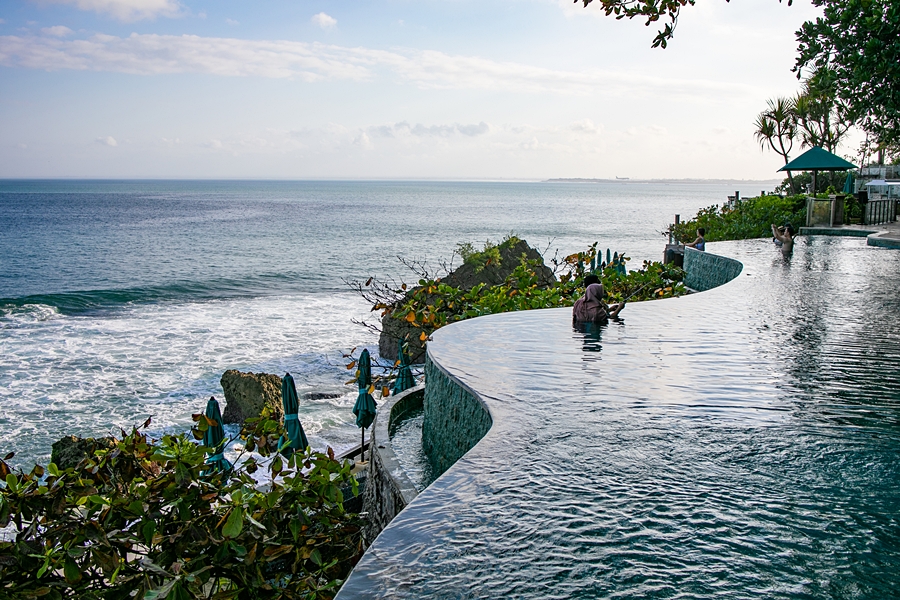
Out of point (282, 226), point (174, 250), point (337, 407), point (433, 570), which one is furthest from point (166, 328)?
point (282, 226)

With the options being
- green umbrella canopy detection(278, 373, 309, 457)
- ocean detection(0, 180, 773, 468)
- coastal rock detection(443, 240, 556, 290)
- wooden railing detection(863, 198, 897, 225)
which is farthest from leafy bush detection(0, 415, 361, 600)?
wooden railing detection(863, 198, 897, 225)

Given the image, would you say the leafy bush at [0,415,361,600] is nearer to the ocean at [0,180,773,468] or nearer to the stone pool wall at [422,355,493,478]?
the stone pool wall at [422,355,493,478]

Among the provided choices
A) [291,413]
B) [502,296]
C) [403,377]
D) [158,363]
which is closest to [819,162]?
[502,296]

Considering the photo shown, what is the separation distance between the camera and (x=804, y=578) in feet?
10.6

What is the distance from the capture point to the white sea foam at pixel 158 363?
640 inches

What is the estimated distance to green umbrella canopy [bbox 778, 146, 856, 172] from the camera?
1027 inches

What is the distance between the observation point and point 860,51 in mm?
12219

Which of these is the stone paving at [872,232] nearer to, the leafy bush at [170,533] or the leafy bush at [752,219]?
the leafy bush at [752,219]

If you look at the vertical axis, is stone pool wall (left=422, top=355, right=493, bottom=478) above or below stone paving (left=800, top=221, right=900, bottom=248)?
below

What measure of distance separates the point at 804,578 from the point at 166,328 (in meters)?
26.8

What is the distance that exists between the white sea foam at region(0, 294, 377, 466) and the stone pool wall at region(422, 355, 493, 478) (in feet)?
26.3

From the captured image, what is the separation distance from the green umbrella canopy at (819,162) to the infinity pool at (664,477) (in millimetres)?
20395

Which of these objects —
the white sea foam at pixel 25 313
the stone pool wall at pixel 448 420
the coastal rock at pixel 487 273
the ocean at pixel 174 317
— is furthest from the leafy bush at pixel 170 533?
the white sea foam at pixel 25 313

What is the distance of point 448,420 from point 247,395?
9928 millimetres
